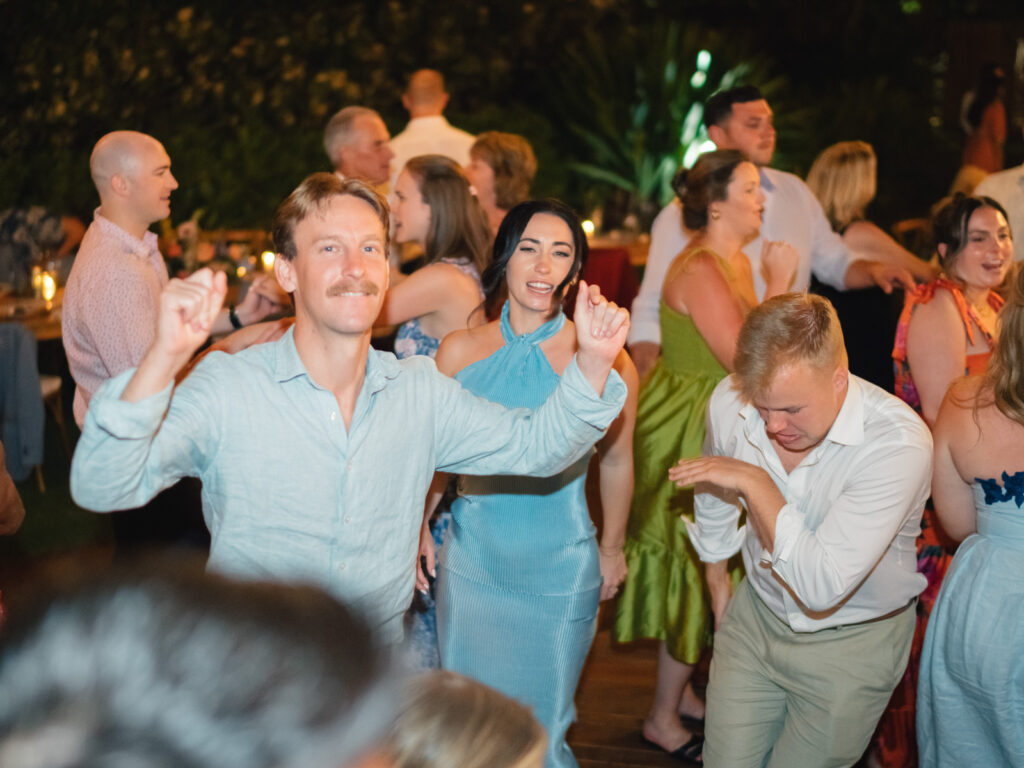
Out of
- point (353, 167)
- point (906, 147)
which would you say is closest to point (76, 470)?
point (353, 167)

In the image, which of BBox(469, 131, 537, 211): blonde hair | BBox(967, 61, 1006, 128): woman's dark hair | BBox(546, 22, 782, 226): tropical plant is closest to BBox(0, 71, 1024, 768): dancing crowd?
BBox(469, 131, 537, 211): blonde hair

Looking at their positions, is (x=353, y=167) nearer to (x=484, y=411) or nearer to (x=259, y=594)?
(x=484, y=411)

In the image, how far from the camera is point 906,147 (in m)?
11.5

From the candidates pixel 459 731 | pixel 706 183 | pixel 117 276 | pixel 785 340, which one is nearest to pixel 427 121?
pixel 706 183

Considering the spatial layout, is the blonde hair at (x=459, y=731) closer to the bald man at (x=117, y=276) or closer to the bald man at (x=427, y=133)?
the bald man at (x=117, y=276)

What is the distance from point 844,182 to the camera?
4.66 metres

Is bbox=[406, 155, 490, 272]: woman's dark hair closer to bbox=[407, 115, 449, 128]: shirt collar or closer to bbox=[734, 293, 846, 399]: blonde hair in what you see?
bbox=[734, 293, 846, 399]: blonde hair

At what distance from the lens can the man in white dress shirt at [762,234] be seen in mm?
4070

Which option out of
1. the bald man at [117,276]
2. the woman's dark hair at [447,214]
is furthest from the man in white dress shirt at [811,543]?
the bald man at [117,276]

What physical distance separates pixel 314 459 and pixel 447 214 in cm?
181

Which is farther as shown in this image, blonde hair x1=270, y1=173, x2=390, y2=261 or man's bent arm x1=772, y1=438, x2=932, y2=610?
man's bent arm x1=772, y1=438, x2=932, y2=610

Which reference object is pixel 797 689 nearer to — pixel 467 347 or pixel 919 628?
pixel 919 628

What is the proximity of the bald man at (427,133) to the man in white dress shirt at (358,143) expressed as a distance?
936mm

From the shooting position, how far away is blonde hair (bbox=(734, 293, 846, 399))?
7.05 feet
